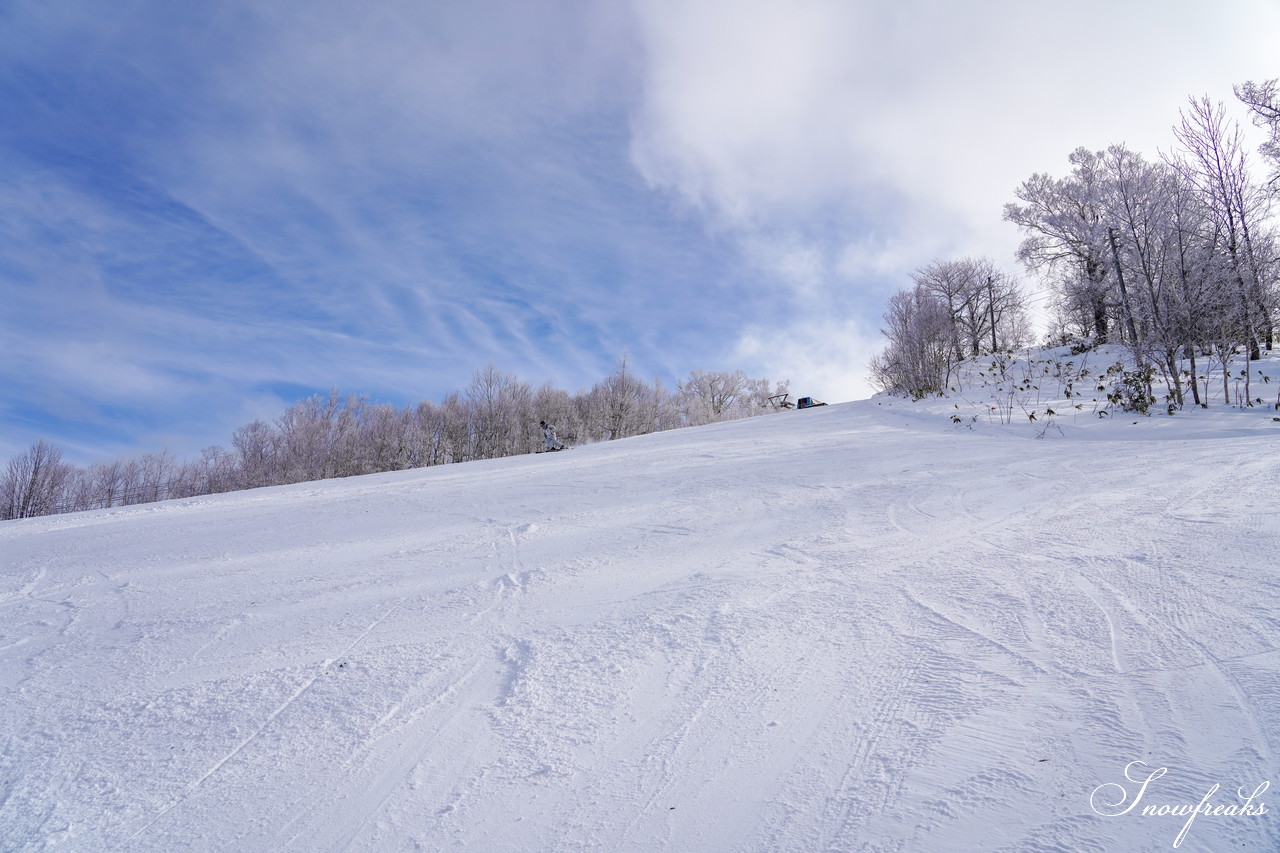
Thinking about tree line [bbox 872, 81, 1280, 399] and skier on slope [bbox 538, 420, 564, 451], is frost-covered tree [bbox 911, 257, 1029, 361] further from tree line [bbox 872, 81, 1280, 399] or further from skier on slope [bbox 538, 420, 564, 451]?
skier on slope [bbox 538, 420, 564, 451]

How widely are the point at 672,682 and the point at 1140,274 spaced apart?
15939 mm

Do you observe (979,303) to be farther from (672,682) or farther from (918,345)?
(672,682)

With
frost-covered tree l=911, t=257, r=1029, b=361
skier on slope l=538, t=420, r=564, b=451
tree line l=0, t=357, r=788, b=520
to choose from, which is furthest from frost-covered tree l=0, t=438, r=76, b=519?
frost-covered tree l=911, t=257, r=1029, b=361

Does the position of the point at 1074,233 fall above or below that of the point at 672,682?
above

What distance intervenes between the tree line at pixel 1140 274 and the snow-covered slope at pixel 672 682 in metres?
8.70

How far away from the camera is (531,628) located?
3100 mm

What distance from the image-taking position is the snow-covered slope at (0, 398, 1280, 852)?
179cm

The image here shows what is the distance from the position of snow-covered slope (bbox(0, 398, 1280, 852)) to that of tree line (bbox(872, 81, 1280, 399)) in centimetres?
870

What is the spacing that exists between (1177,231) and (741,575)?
47.3ft

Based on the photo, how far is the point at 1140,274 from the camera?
501 inches

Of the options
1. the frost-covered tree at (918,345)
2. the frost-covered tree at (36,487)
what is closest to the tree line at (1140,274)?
the frost-covered tree at (918,345)

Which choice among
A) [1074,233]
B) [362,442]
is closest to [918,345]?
[1074,233]

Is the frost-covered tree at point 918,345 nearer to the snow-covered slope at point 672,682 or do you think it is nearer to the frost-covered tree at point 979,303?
the frost-covered tree at point 979,303

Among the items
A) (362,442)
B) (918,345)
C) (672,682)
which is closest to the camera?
(672,682)
